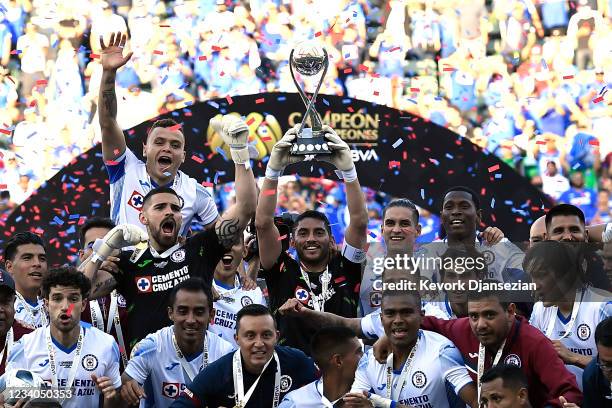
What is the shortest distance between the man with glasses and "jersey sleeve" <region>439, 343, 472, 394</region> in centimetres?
60

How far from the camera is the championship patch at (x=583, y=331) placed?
25.3 feet

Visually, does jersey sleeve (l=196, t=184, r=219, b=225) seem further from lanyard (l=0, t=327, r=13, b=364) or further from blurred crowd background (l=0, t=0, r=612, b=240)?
blurred crowd background (l=0, t=0, r=612, b=240)

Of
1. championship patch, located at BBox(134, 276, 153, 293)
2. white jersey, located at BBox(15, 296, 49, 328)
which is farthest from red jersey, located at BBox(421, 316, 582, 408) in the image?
white jersey, located at BBox(15, 296, 49, 328)

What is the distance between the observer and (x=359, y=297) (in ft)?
27.4

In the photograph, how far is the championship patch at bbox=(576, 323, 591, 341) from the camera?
304 inches

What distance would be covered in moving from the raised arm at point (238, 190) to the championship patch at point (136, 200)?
936mm

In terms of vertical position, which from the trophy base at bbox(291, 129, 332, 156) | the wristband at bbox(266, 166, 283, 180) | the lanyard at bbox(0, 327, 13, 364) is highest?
the trophy base at bbox(291, 129, 332, 156)

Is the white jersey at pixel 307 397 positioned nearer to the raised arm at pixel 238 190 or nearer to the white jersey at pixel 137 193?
the raised arm at pixel 238 190

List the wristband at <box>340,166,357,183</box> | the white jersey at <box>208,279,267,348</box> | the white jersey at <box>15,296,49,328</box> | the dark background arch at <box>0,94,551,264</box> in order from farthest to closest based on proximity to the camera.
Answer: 1. the dark background arch at <box>0,94,551,264</box>
2. the white jersey at <box>208,279,267,348</box>
3. the white jersey at <box>15,296,49,328</box>
4. the wristband at <box>340,166,357,183</box>

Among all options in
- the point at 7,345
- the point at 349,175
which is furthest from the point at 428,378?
the point at 7,345

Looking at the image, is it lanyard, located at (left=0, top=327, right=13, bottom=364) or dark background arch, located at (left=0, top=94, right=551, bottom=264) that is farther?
dark background arch, located at (left=0, top=94, right=551, bottom=264)

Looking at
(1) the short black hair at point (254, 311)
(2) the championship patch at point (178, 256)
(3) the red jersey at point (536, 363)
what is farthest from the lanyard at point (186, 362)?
(3) the red jersey at point (536, 363)

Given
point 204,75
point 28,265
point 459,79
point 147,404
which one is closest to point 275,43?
point 204,75

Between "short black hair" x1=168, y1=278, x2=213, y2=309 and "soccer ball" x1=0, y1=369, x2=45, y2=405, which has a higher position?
"short black hair" x1=168, y1=278, x2=213, y2=309
